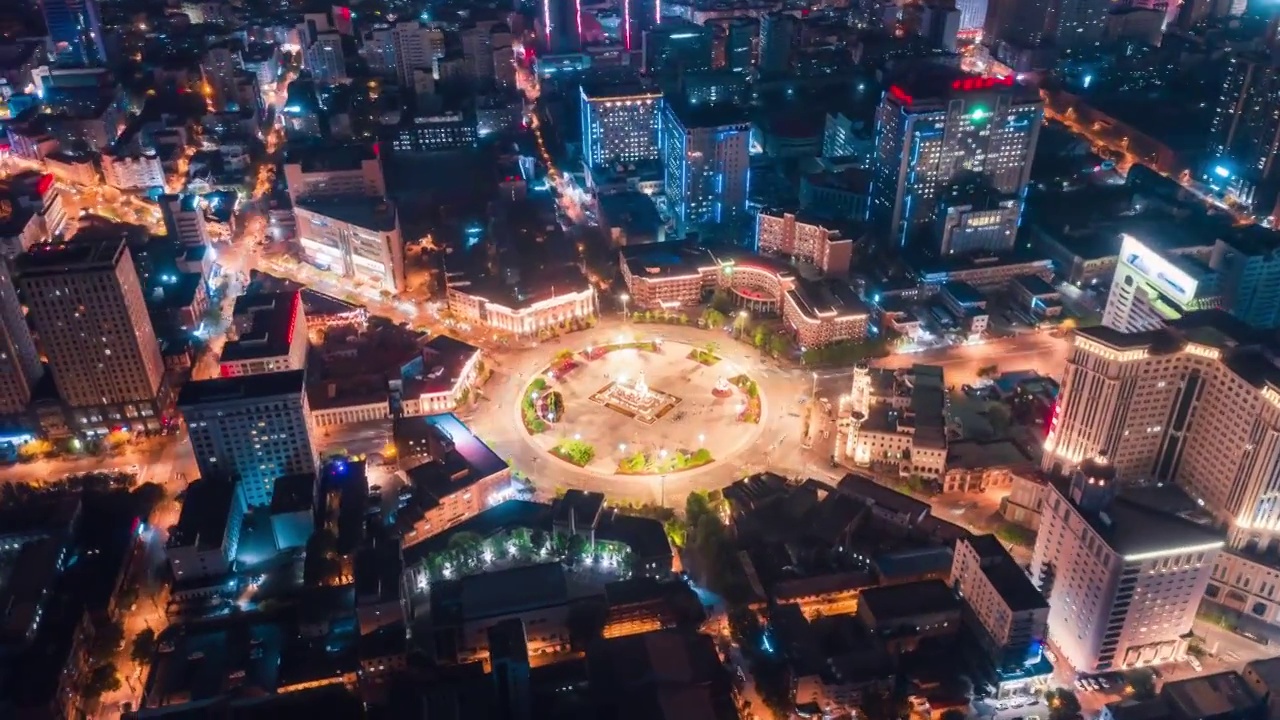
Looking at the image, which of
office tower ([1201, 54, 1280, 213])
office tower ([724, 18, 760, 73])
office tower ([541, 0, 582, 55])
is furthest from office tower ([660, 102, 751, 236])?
office tower ([1201, 54, 1280, 213])

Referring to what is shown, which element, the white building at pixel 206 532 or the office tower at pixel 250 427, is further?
the office tower at pixel 250 427

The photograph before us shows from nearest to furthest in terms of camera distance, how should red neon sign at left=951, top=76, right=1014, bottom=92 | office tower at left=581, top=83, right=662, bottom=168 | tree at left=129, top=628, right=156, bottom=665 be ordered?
tree at left=129, top=628, right=156, bottom=665 → red neon sign at left=951, top=76, right=1014, bottom=92 → office tower at left=581, top=83, right=662, bottom=168

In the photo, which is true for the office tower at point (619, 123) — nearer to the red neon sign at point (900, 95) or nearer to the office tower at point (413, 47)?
the red neon sign at point (900, 95)

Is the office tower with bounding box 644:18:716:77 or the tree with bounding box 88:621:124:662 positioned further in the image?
the office tower with bounding box 644:18:716:77

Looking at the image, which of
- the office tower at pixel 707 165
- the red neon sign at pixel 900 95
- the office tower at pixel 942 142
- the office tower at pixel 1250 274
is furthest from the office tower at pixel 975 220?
the office tower at pixel 707 165

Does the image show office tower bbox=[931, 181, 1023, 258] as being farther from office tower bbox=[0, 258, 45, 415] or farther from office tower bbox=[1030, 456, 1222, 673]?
office tower bbox=[0, 258, 45, 415]
